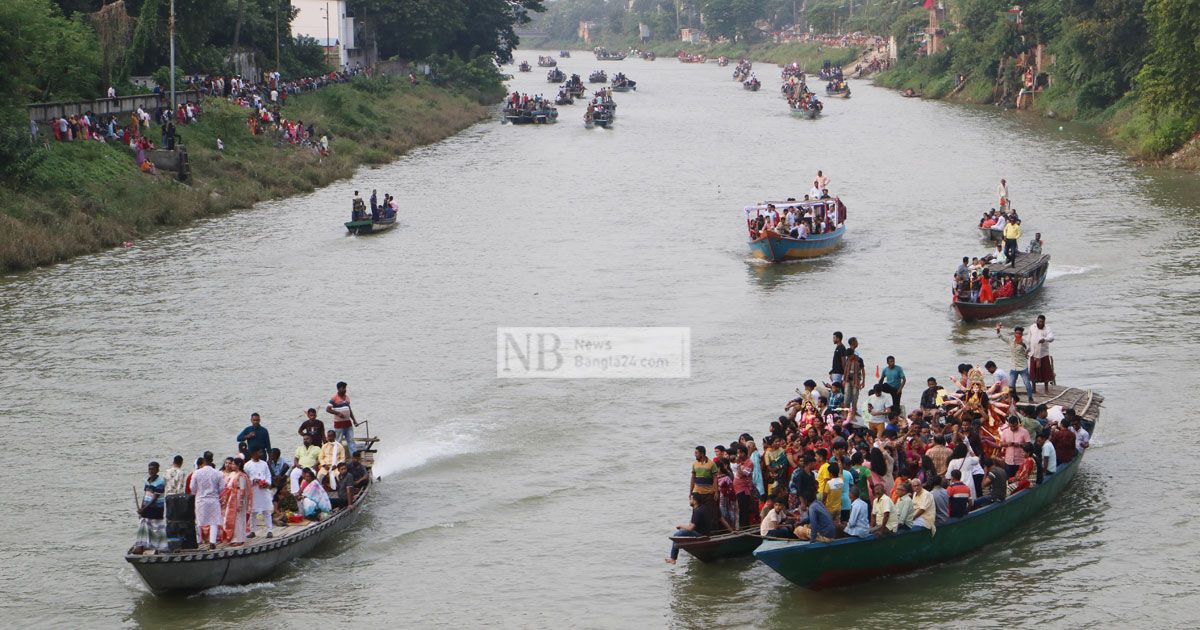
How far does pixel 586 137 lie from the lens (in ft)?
249

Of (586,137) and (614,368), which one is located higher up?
(586,137)

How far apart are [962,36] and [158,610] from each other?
8521cm

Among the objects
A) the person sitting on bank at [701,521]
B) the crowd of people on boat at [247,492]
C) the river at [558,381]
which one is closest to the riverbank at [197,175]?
the river at [558,381]

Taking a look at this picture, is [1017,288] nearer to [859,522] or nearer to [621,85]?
[859,522]

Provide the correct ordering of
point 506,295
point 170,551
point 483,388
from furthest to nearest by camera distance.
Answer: point 506,295 < point 483,388 < point 170,551

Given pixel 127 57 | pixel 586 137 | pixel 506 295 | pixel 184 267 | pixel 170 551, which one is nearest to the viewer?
pixel 170 551

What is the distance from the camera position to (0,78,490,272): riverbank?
3938 centimetres

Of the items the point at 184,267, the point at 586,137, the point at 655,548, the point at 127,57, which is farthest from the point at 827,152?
the point at 655,548

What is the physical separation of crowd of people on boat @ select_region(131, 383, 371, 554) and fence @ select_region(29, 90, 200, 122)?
28255 millimetres

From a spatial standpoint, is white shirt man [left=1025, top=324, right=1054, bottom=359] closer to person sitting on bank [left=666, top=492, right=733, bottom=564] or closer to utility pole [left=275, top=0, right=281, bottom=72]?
person sitting on bank [left=666, top=492, right=733, bottom=564]

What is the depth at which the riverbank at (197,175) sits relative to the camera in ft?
129

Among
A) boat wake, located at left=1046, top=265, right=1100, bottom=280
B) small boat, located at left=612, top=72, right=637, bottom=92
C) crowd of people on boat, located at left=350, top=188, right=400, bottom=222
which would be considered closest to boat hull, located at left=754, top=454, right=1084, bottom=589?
boat wake, located at left=1046, top=265, right=1100, bottom=280

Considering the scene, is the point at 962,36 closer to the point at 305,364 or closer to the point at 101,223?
the point at 101,223

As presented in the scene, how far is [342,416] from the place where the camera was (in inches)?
864
